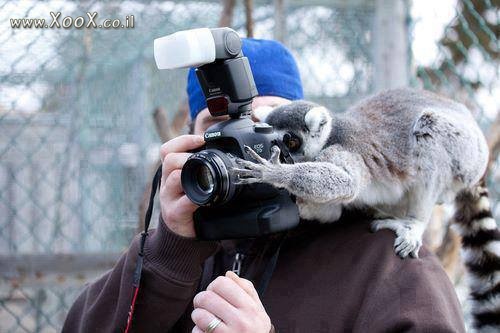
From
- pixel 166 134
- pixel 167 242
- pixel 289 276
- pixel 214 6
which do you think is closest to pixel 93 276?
pixel 166 134

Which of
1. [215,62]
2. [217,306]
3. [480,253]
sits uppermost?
[215,62]

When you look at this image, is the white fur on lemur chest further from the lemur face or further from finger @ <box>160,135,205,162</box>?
finger @ <box>160,135,205,162</box>

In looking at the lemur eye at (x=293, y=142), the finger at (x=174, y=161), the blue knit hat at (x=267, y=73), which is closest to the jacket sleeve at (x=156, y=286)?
the finger at (x=174, y=161)

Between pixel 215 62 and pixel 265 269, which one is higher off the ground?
pixel 215 62

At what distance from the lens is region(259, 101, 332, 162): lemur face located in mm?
1817

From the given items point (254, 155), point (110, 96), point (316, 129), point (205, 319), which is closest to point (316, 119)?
point (316, 129)

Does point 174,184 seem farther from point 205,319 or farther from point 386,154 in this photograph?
point 386,154

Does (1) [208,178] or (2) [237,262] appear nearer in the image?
(1) [208,178]

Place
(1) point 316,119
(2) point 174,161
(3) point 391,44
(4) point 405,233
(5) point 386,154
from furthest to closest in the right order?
(3) point 391,44 < (5) point 386,154 < (1) point 316,119 < (4) point 405,233 < (2) point 174,161

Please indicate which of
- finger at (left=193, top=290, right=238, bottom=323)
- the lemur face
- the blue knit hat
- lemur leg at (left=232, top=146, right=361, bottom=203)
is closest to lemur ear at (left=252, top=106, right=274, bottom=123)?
the lemur face

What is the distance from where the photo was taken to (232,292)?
1.29 meters

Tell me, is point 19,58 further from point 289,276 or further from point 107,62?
point 289,276

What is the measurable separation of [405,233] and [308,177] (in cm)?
30

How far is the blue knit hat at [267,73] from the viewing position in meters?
1.99
